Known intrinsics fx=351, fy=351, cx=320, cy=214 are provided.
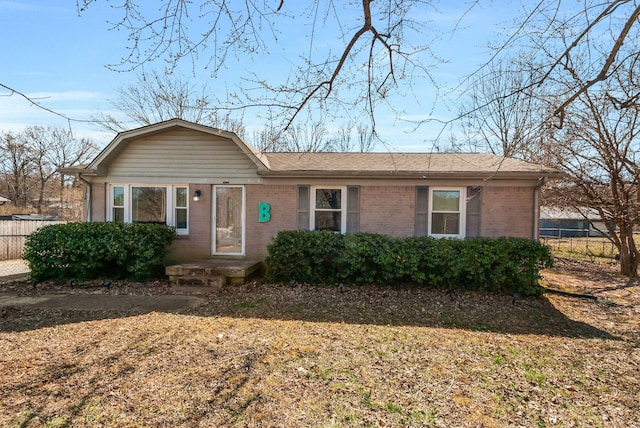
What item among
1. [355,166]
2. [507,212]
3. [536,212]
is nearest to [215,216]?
[355,166]

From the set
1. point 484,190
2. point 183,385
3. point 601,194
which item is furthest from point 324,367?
point 601,194

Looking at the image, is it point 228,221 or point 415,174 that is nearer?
point 415,174

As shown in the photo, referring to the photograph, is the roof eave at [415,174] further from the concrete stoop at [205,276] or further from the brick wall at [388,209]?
the concrete stoop at [205,276]

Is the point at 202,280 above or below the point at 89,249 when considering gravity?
below

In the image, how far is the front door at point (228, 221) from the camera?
9.46 meters

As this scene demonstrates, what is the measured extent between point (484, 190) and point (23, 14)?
930 centimetres

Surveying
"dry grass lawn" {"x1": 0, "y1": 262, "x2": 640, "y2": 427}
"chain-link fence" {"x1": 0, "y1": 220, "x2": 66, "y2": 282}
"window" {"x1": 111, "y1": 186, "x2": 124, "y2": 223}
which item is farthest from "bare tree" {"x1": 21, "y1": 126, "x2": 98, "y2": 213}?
"dry grass lawn" {"x1": 0, "y1": 262, "x2": 640, "y2": 427}

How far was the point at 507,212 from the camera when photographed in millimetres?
8695

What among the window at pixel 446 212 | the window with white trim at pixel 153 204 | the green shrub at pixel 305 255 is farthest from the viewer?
the window with white trim at pixel 153 204

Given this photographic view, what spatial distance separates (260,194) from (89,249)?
4.15m

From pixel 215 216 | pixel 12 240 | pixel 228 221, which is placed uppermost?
pixel 215 216

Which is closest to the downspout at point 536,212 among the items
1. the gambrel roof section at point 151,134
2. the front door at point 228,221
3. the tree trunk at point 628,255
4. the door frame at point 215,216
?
the tree trunk at point 628,255

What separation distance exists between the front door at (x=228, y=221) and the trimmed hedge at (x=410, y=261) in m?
1.81

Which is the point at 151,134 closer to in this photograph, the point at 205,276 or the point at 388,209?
the point at 205,276
